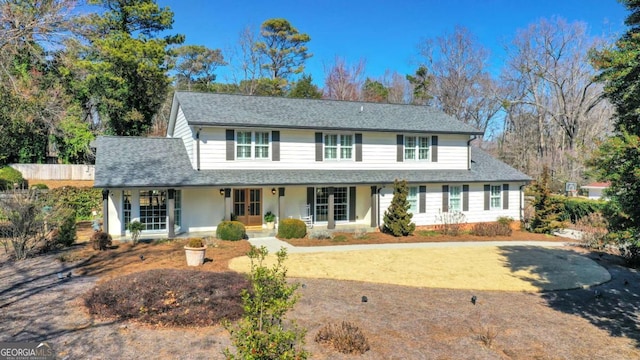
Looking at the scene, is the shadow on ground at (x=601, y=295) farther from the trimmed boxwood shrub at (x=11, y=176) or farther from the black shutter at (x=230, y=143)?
the trimmed boxwood shrub at (x=11, y=176)

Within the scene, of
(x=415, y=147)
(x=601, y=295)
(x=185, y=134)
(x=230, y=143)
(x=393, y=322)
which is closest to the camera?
(x=393, y=322)

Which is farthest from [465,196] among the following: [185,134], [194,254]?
[185,134]

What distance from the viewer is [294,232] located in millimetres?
17062

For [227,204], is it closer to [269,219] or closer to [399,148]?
[269,219]

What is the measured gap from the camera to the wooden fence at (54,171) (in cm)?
3206

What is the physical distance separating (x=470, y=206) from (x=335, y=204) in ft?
25.3

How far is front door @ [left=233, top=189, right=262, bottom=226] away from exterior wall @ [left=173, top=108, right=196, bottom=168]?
2.70 metres

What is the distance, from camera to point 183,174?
681 inches

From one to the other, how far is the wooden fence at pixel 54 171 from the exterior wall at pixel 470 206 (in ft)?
90.4

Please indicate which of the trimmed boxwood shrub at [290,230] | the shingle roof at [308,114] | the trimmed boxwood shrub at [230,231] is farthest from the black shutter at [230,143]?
the trimmed boxwood shrub at [290,230]

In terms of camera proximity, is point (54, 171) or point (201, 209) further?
point (54, 171)

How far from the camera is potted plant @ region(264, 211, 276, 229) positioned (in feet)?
62.6

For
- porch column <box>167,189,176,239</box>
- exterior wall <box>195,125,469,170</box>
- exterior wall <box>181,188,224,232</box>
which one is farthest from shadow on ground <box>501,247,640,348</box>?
porch column <box>167,189,176,239</box>

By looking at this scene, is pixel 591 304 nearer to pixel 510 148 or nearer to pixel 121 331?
pixel 121 331
